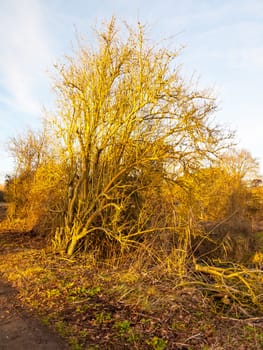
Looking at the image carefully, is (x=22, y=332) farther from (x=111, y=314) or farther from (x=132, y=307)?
(x=132, y=307)

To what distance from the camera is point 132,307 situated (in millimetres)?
5848

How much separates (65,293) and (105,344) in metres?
2.21

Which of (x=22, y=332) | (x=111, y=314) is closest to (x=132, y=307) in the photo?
(x=111, y=314)

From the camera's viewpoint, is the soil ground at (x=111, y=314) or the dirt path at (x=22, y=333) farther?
the soil ground at (x=111, y=314)

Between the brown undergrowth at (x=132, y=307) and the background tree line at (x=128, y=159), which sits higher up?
the background tree line at (x=128, y=159)

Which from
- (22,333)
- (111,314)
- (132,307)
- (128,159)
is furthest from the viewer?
(128,159)

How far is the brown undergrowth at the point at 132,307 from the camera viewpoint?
4.78 metres

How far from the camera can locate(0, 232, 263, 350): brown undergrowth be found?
4.78 metres

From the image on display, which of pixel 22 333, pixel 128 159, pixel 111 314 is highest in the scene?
pixel 128 159

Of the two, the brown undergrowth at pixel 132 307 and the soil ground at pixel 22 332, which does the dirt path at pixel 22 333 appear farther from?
the brown undergrowth at pixel 132 307

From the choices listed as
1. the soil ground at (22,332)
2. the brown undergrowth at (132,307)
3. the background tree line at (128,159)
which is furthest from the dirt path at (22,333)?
the background tree line at (128,159)

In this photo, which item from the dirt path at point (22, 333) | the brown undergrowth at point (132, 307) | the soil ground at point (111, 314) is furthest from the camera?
the brown undergrowth at point (132, 307)

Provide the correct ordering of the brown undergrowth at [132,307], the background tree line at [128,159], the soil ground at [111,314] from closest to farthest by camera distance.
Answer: the soil ground at [111,314] < the brown undergrowth at [132,307] < the background tree line at [128,159]

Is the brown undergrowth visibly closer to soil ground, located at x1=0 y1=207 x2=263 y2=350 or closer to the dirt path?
soil ground, located at x1=0 y1=207 x2=263 y2=350
